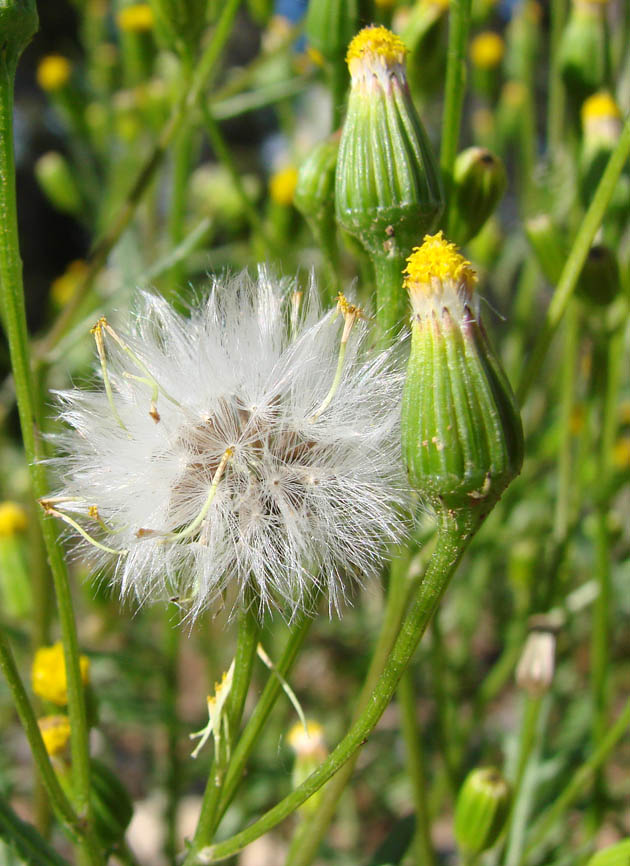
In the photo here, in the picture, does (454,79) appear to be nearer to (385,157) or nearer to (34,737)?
(385,157)

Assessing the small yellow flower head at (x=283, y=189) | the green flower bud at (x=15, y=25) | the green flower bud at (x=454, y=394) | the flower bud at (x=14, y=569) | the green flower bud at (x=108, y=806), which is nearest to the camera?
the green flower bud at (x=454, y=394)

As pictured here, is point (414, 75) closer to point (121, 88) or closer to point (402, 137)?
point (402, 137)

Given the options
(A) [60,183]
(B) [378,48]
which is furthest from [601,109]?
(A) [60,183]

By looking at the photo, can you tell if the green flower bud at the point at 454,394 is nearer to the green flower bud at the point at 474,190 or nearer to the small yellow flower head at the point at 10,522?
the green flower bud at the point at 474,190

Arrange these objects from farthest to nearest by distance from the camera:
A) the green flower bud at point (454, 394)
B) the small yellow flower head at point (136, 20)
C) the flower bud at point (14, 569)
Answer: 1. the small yellow flower head at point (136, 20)
2. the flower bud at point (14, 569)
3. the green flower bud at point (454, 394)

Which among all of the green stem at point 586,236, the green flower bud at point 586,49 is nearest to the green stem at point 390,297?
the green stem at point 586,236

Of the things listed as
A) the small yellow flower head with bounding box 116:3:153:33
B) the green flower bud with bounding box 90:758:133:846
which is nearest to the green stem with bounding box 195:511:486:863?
the green flower bud with bounding box 90:758:133:846
